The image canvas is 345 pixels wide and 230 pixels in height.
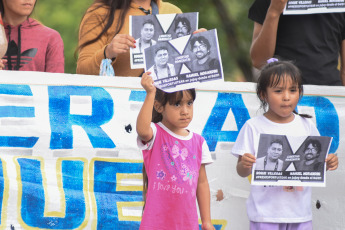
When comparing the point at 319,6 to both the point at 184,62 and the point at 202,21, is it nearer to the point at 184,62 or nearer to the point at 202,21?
the point at 184,62

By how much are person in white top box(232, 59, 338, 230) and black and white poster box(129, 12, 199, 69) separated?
61cm

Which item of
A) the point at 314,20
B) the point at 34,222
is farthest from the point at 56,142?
the point at 314,20

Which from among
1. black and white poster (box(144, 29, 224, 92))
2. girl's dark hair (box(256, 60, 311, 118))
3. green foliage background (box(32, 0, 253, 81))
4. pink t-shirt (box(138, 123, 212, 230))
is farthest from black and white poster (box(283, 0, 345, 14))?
green foliage background (box(32, 0, 253, 81))

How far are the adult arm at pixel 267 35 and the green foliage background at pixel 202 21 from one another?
6350 millimetres

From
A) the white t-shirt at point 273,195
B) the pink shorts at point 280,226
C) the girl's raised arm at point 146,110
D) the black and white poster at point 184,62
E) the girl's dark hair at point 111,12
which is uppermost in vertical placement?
the girl's dark hair at point 111,12

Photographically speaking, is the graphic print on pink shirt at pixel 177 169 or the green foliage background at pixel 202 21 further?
the green foliage background at pixel 202 21

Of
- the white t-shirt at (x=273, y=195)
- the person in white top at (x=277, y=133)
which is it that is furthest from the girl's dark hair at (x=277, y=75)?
the white t-shirt at (x=273, y=195)

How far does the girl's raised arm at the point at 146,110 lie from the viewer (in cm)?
408

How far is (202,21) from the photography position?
11.8 metres

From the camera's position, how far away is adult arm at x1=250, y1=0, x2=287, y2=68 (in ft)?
16.1

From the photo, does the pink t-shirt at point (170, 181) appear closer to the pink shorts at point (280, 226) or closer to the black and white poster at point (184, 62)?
the black and white poster at point (184, 62)

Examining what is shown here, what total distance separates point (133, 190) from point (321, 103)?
1.44m

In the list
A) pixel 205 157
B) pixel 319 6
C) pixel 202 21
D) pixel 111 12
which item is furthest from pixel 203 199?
pixel 202 21

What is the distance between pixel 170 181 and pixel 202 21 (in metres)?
7.78
